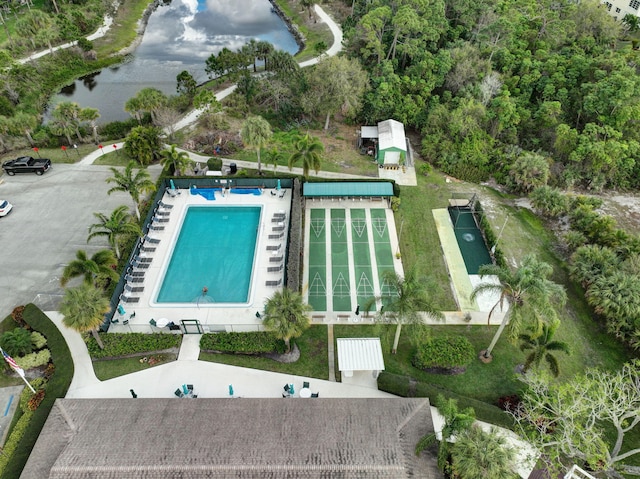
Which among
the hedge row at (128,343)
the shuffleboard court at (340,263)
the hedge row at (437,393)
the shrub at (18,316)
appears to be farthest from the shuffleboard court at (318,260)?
the shrub at (18,316)

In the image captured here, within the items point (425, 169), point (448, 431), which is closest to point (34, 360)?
point (448, 431)

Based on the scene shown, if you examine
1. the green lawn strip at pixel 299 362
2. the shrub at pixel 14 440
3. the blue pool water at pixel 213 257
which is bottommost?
the shrub at pixel 14 440

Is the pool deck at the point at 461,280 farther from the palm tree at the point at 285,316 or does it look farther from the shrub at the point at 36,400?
the shrub at the point at 36,400

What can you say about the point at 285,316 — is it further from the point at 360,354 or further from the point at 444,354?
the point at 444,354

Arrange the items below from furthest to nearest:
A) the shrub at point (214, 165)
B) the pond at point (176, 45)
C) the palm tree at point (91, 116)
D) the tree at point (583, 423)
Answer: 1. the pond at point (176, 45)
2. the palm tree at point (91, 116)
3. the shrub at point (214, 165)
4. the tree at point (583, 423)

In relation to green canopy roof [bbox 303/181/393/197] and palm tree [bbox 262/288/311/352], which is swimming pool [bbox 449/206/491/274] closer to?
green canopy roof [bbox 303/181/393/197]

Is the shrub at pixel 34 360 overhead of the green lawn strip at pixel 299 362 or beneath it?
beneath

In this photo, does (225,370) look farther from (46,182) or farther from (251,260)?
(46,182)

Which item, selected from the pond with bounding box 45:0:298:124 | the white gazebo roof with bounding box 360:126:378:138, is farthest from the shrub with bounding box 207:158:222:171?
the pond with bounding box 45:0:298:124
